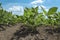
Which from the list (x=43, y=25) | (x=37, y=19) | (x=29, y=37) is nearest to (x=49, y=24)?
(x=43, y=25)

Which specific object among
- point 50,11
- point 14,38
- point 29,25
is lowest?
point 14,38

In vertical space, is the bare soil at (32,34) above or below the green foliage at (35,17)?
below

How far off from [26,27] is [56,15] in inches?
19.8

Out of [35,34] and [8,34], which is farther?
[8,34]

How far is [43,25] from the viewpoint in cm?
275

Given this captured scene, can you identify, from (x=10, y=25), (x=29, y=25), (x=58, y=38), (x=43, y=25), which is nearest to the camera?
(x=58, y=38)

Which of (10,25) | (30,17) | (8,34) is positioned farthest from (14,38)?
(10,25)

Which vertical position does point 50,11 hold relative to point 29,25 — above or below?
above

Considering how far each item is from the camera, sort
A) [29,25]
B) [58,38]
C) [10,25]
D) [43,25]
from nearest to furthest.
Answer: [58,38] < [29,25] < [43,25] < [10,25]

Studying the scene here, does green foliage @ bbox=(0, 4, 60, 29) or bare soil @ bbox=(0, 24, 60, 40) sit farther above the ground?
green foliage @ bbox=(0, 4, 60, 29)

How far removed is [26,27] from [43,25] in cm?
29

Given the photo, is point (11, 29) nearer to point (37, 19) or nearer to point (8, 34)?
point (8, 34)

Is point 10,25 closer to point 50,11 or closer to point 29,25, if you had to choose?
Result: point 29,25

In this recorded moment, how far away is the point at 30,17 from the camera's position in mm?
2580
